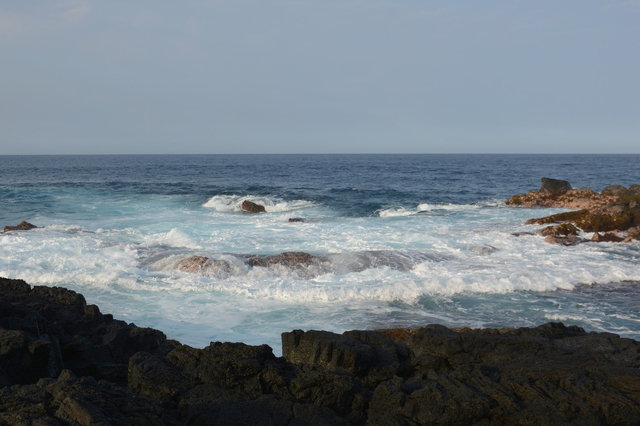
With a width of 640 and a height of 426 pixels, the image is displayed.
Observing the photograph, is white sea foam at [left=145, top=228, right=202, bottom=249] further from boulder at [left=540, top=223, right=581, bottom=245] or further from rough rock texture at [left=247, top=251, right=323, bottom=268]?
boulder at [left=540, top=223, right=581, bottom=245]

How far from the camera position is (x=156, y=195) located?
4066 cm

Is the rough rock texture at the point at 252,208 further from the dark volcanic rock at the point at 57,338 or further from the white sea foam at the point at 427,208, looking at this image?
the dark volcanic rock at the point at 57,338

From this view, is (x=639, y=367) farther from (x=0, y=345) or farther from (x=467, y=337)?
(x=0, y=345)

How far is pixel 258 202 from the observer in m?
35.9

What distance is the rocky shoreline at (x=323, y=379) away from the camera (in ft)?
16.4

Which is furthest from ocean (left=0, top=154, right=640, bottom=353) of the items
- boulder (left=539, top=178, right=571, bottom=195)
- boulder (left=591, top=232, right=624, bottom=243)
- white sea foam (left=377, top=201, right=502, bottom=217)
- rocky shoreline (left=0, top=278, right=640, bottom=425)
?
boulder (left=539, top=178, right=571, bottom=195)

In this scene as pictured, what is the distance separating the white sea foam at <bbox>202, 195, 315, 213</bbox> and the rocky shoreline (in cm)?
2545

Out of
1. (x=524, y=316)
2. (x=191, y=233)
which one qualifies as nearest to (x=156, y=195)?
(x=191, y=233)

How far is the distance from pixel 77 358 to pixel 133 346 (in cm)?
83

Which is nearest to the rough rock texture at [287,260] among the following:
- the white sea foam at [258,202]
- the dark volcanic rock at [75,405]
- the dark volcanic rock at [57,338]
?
the dark volcanic rock at [57,338]

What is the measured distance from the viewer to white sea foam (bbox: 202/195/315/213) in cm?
3362

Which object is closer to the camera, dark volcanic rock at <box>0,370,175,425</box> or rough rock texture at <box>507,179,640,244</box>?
dark volcanic rock at <box>0,370,175,425</box>

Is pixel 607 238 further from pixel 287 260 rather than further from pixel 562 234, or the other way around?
pixel 287 260

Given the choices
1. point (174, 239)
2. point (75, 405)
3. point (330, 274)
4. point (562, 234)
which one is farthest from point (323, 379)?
point (562, 234)
